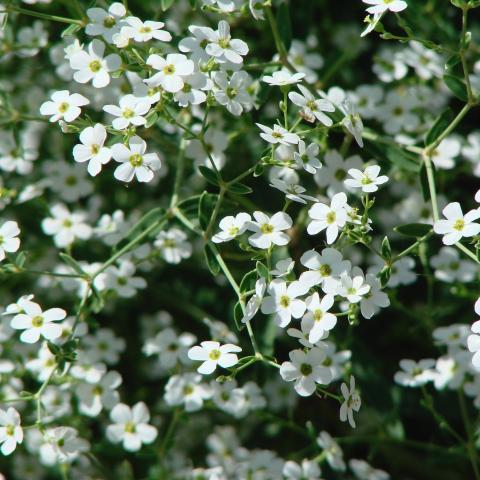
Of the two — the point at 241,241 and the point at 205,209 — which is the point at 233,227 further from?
the point at 205,209

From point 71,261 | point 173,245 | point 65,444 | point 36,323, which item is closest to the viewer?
point 36,323

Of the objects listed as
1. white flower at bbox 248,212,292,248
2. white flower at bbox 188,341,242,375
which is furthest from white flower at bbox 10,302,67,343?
white flower at bbox 248,212,292,248

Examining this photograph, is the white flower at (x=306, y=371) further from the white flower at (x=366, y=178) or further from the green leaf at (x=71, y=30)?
the green leaf at (x=71, y=30)

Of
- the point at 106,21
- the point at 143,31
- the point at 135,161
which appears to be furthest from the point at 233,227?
the point at 106,21

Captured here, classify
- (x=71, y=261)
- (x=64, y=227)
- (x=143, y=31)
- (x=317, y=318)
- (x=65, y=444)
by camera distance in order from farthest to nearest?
(x=64, y=227), (x=65, y=444), (x=71, y=261), (x=143, y=31), (x=317, y=318)

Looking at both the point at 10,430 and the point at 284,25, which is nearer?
the point at 10,430

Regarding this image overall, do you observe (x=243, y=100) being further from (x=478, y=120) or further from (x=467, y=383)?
(x=478, y=120)

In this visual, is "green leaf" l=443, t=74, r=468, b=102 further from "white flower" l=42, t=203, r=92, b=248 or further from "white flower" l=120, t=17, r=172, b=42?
"white flower" l=42, t=203, r=92, b=248
